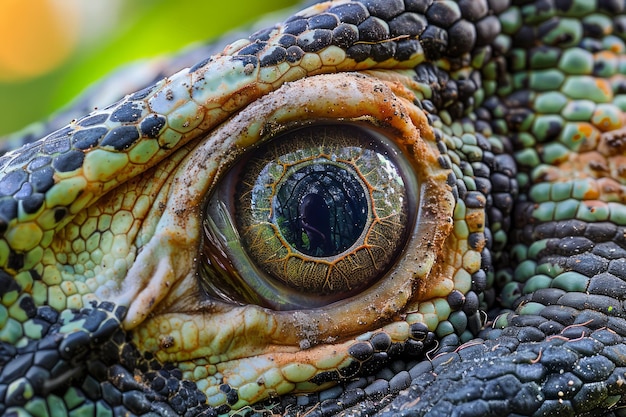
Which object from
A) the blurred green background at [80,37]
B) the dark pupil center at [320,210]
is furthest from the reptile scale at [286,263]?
the blurred green background at [80,37]

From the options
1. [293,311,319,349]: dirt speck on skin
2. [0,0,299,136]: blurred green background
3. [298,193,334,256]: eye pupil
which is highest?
[0,0,299,136]: blurred green background

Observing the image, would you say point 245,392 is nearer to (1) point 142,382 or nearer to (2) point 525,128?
(1) point 142,382

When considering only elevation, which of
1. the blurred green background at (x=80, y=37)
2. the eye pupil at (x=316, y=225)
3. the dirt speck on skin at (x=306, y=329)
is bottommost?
the dirt speck on skin at (x=306, y=329)

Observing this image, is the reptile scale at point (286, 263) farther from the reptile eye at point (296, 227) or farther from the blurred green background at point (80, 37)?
the blurred green background at point (80, 37)

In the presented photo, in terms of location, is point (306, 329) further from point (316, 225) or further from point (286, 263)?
point (316, 225)

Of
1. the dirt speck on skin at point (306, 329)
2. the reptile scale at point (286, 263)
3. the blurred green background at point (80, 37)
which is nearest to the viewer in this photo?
the reptile scale at point (286, 263)

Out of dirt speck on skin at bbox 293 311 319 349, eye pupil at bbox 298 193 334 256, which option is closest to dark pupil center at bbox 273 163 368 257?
eye pupil at bbox 298 193 334 256

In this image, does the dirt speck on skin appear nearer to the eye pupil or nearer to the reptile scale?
the reptile scale

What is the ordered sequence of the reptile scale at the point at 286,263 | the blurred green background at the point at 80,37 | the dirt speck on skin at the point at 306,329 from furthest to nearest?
the blurred green background at the point at 80,37
the dirt speck on skin at the point at 306,329
the reptile scale at the point at 286,263

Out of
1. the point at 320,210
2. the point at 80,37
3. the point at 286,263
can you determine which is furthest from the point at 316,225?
the point at 80,37
